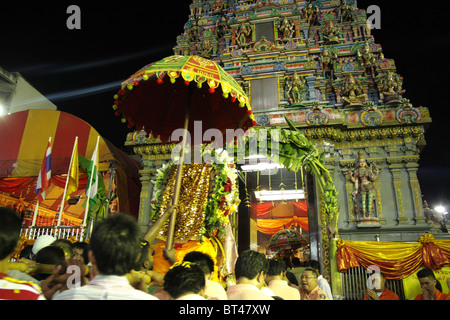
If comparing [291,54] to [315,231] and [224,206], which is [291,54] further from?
[224,206]

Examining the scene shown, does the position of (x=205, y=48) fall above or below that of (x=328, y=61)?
above

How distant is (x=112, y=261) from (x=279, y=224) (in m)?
16.4

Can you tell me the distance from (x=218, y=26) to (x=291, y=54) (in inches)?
179

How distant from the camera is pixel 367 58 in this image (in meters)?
12.5

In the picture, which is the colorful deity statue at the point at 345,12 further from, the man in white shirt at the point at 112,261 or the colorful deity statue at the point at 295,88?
the man in white shirt at the point at 112,261

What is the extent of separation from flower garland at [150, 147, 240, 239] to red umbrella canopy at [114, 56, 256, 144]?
2.13 feet

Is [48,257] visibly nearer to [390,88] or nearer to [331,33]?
[390,88]

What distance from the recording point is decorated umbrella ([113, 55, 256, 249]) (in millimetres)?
4496

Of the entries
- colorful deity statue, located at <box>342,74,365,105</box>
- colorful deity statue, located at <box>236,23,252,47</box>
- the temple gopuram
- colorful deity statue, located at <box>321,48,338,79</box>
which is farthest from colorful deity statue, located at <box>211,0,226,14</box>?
colorful deity statue, located at <box>342,74,365,105</box>

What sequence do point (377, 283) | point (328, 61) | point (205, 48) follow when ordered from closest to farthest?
point (377, 283) → point (328, 61) → point (205, 48)

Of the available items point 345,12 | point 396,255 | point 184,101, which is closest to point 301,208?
point 345,12

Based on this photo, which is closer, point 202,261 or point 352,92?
point 202,261

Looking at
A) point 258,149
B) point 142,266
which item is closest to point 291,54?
point 258,149

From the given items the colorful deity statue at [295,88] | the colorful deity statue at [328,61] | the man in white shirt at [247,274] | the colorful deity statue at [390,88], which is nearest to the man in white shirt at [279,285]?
the man in white shirt at [247,274]
